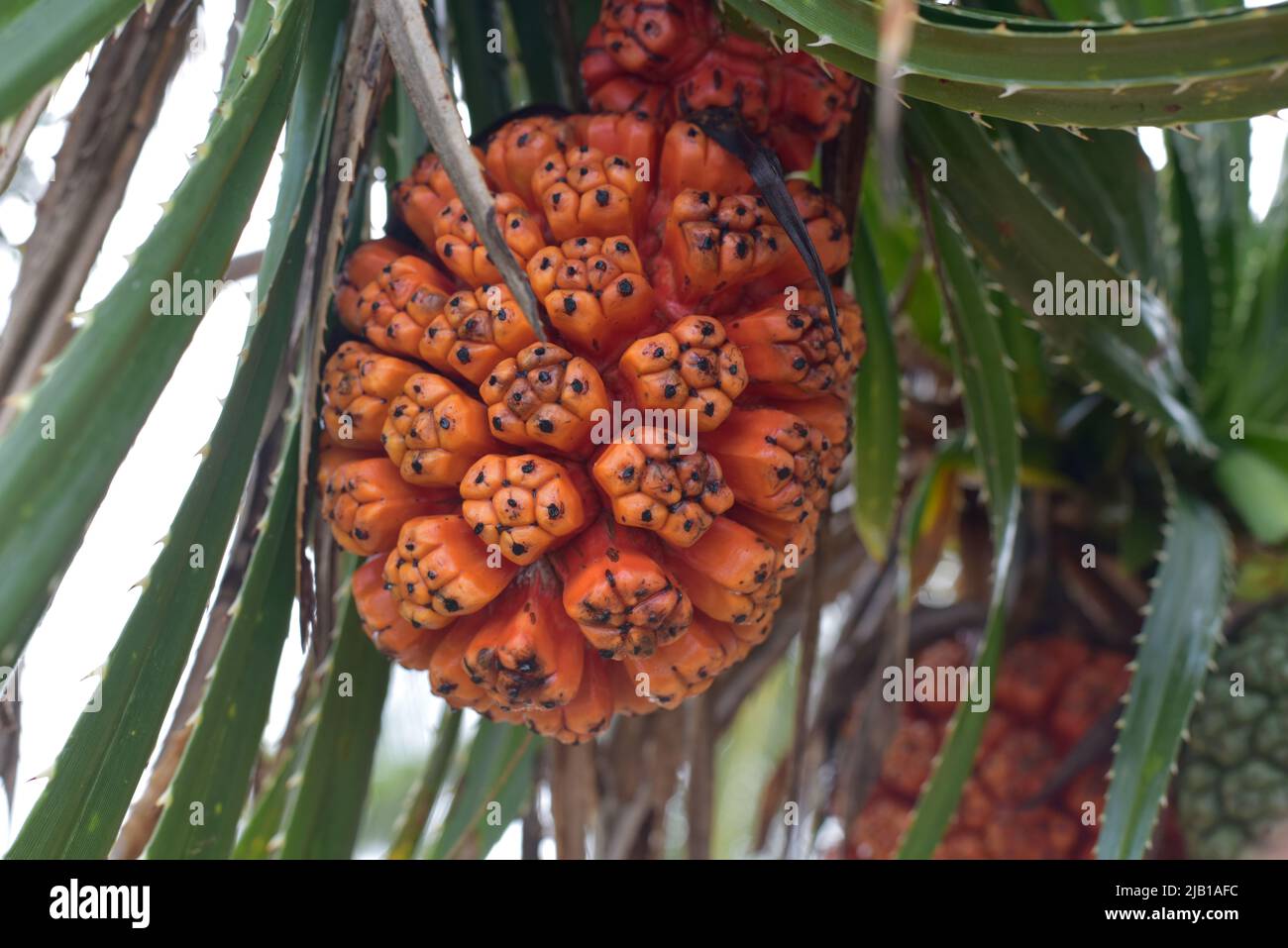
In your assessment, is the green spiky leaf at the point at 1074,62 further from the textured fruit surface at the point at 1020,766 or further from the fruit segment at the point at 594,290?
the textured fruit surface at the point at 1020,766

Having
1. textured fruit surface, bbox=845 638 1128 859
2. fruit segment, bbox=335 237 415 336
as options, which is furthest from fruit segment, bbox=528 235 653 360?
textured fruit surface, bbox=845 638 1128 859

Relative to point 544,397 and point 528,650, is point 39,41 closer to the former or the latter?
point 544,397

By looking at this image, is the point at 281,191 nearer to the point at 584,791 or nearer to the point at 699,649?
the point at 699,649

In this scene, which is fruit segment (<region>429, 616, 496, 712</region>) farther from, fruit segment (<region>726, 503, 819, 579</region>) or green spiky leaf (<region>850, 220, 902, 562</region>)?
green spiky leaf (<region>850, 220, 902, 562</region>)

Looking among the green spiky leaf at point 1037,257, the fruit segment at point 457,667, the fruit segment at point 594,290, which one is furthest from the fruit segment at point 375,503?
the green spiky leaf at point 1037,257

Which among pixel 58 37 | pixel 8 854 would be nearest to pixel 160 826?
pixel 8 854

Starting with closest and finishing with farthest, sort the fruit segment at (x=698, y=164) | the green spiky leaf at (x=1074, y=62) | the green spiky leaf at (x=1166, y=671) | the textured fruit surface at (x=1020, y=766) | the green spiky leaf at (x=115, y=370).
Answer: the green spiky leaf at (x=115, y=370), the green spiky leaf at (x=1074, y=62), the fruit segment at (x=698, y=164), the green spiky leaf at (x=1166, y=671), the textured fruit surface at (x=1020, y=766)
